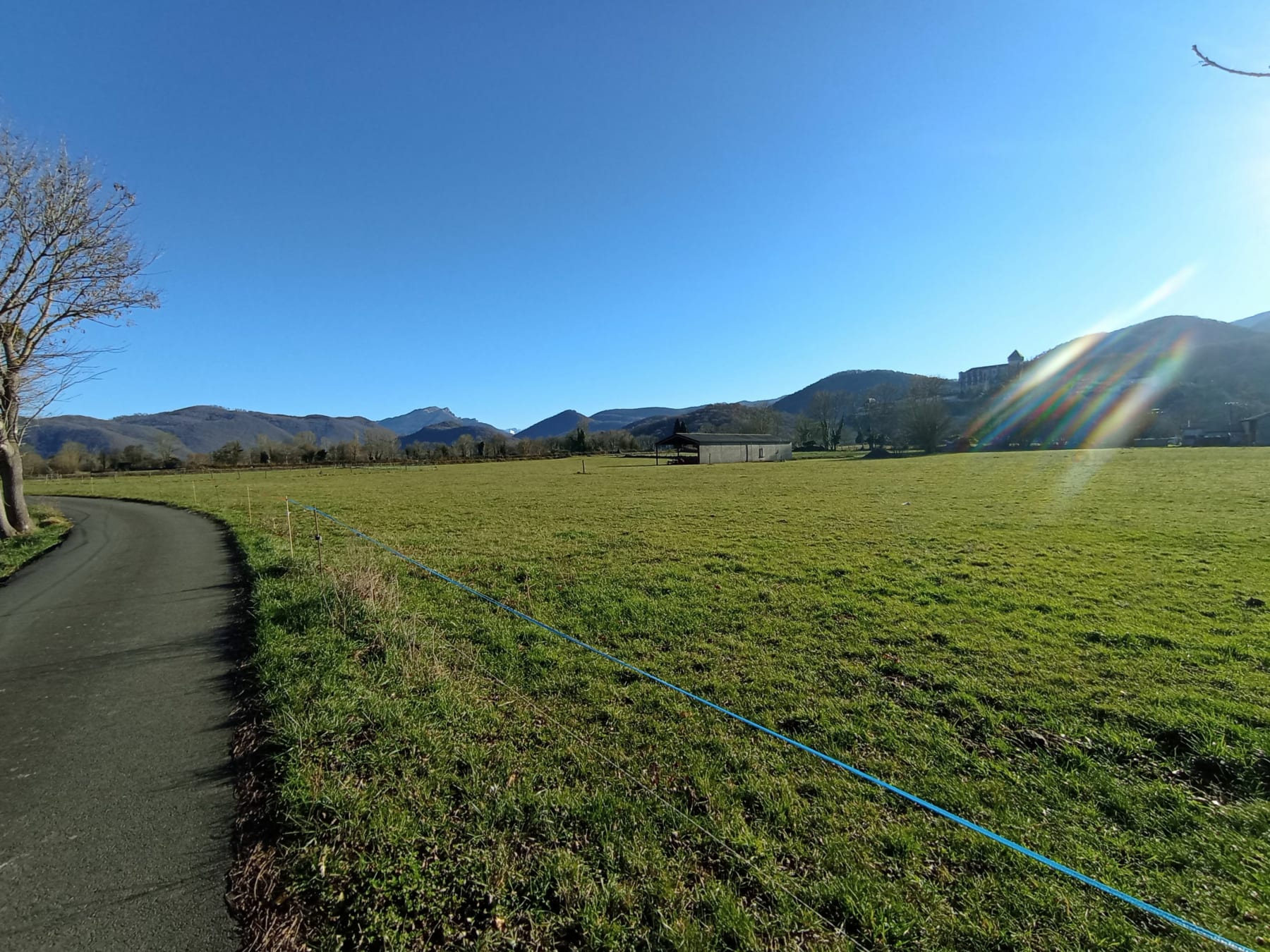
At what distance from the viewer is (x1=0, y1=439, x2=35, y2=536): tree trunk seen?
16.6 metres

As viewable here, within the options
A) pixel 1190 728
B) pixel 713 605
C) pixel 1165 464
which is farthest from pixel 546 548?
pixel 1165 464

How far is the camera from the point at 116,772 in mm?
3846

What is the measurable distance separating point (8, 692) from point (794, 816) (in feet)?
25.3

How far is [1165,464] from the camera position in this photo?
35.1 meters

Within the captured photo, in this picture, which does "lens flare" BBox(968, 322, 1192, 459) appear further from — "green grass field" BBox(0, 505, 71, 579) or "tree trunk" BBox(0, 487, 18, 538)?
"tree trunk" BBox(0, 487, 18, 538)

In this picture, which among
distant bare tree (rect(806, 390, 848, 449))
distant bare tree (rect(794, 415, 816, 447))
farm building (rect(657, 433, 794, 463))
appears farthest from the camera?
distant bare tree (rect(794, 415, 816, 447))

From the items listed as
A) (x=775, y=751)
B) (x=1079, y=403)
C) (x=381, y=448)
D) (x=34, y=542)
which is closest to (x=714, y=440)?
(x=34, y=542)

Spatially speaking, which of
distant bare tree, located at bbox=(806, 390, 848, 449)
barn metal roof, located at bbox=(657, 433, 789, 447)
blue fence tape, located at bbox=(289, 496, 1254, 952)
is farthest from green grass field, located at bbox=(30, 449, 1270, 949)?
distant bare tree, located at bbox=(806, 390, 848, 449)

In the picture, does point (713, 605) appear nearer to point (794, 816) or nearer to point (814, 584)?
point (814, 584)

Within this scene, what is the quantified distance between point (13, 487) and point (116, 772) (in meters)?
21.0

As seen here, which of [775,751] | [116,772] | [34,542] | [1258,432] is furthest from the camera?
[1258,432]

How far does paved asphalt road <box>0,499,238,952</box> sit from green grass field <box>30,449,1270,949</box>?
1.56 ft

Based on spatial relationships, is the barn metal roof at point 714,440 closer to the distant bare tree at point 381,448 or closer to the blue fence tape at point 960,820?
the distant bare tree at point 381,448

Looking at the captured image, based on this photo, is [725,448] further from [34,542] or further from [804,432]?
[34,542]
